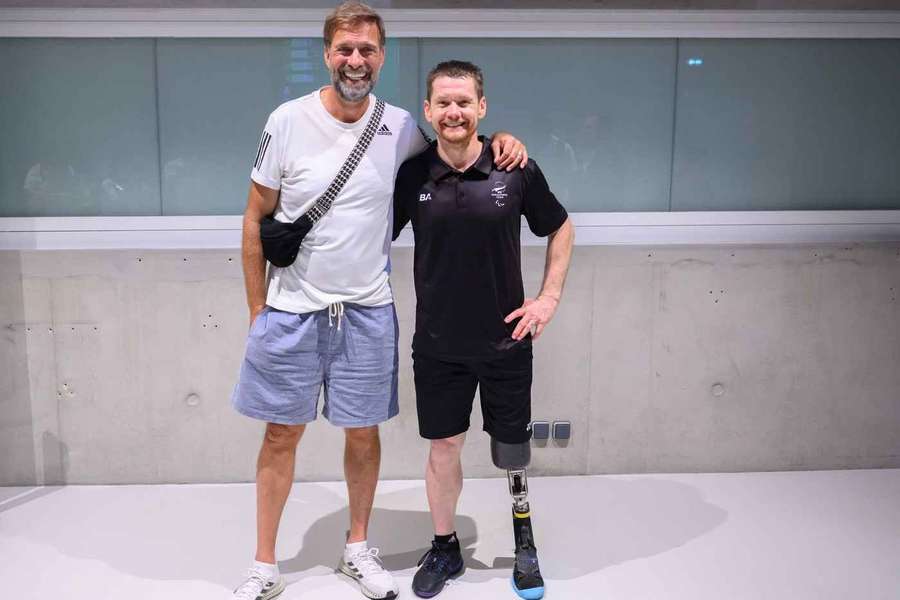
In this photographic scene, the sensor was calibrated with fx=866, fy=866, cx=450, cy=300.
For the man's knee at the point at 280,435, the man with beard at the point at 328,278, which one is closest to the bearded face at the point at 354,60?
the man with beard at the point at 328,278

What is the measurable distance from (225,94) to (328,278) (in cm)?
153

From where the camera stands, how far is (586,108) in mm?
4078

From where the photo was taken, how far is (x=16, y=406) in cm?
396

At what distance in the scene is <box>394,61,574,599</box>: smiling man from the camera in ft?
9.10

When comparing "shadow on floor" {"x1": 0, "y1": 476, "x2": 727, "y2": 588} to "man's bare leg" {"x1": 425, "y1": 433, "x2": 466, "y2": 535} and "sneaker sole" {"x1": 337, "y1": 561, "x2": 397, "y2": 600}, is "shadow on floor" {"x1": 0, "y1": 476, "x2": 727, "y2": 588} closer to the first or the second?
"sneaker sole" {"x1": 337, "y1": 561, "x2": 397, "y2": 600}

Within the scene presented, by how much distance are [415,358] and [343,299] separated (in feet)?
1.11

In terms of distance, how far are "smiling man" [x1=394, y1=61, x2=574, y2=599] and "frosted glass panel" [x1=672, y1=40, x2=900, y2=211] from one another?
4.88ft

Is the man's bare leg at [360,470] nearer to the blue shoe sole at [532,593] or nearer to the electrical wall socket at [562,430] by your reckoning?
the blue shoe sole at [532,593]

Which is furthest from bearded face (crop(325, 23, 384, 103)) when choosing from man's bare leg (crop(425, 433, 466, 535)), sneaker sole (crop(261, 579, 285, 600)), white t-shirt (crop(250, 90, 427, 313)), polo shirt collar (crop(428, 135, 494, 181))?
sneaker sole (crop(261, 579, 285, 600))

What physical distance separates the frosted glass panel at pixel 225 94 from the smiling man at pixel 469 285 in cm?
120

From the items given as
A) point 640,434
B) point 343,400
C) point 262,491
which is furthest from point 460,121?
point 640,434

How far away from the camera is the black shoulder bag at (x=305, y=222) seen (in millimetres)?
2773

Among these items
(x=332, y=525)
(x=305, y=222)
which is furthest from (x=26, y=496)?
(x=305, y=222)

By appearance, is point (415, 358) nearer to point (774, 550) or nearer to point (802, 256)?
point (774, 550)
